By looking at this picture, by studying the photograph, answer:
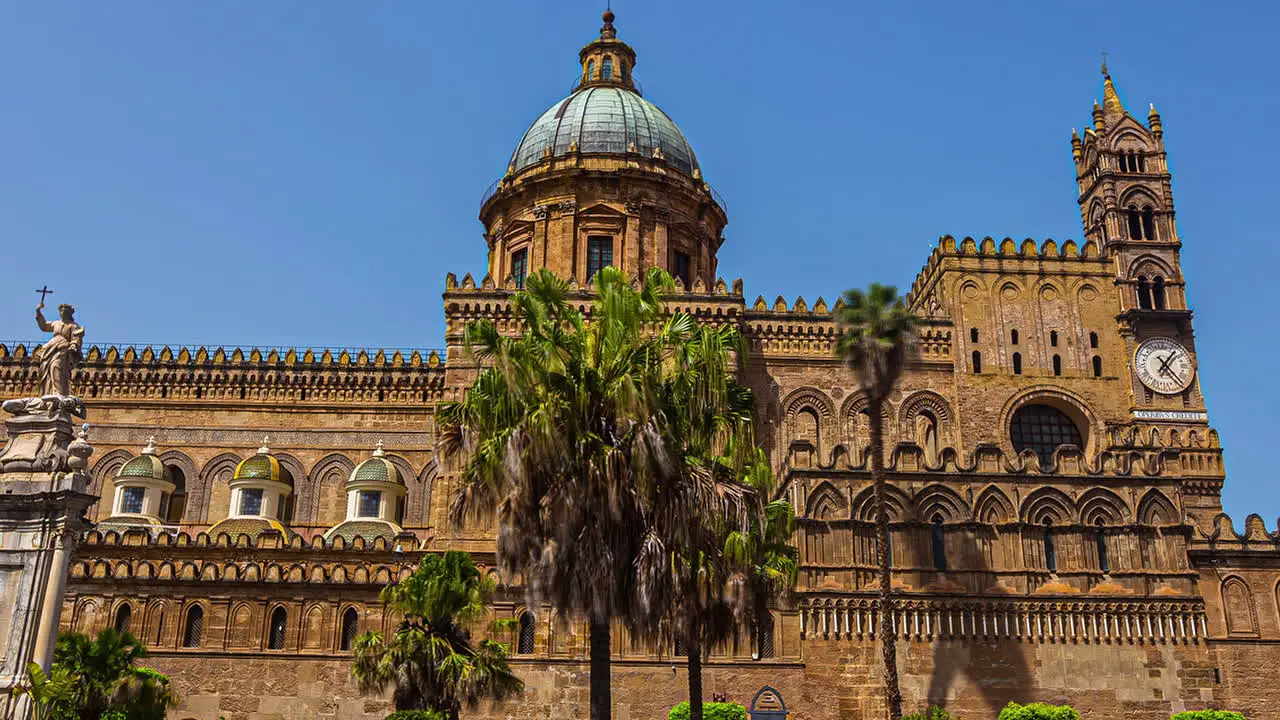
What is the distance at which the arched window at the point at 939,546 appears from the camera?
35.2 meters

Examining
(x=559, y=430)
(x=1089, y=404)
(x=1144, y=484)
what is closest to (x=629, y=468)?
(x=559, y=430)

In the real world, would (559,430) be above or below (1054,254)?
below

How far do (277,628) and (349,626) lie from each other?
2.10 metres

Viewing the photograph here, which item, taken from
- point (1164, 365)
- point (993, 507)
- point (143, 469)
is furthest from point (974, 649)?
point (143, 469)

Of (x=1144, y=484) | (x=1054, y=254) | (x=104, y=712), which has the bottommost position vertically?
(x=104, y=712)

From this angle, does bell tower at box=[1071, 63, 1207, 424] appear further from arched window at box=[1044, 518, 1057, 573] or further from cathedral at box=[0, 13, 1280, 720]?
arched window at box=[1044, 518, 1057, 573]

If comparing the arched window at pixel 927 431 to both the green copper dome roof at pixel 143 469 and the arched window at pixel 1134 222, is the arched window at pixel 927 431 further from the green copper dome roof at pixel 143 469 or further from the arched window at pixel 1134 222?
the green copper dome roof at pixel 143 469

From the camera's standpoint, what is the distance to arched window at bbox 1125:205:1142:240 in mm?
46531

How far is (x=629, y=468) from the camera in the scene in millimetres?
19797

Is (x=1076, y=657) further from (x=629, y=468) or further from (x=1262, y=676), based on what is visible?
(x=629, y=468)

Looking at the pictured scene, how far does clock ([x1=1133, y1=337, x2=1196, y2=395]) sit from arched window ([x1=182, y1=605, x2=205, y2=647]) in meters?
32.7

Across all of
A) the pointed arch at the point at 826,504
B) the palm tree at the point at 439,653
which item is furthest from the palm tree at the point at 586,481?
the pointed arch at the point at 826,504

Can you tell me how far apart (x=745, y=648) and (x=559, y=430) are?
1694cm

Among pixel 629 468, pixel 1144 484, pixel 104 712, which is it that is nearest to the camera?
pixel 629 468
